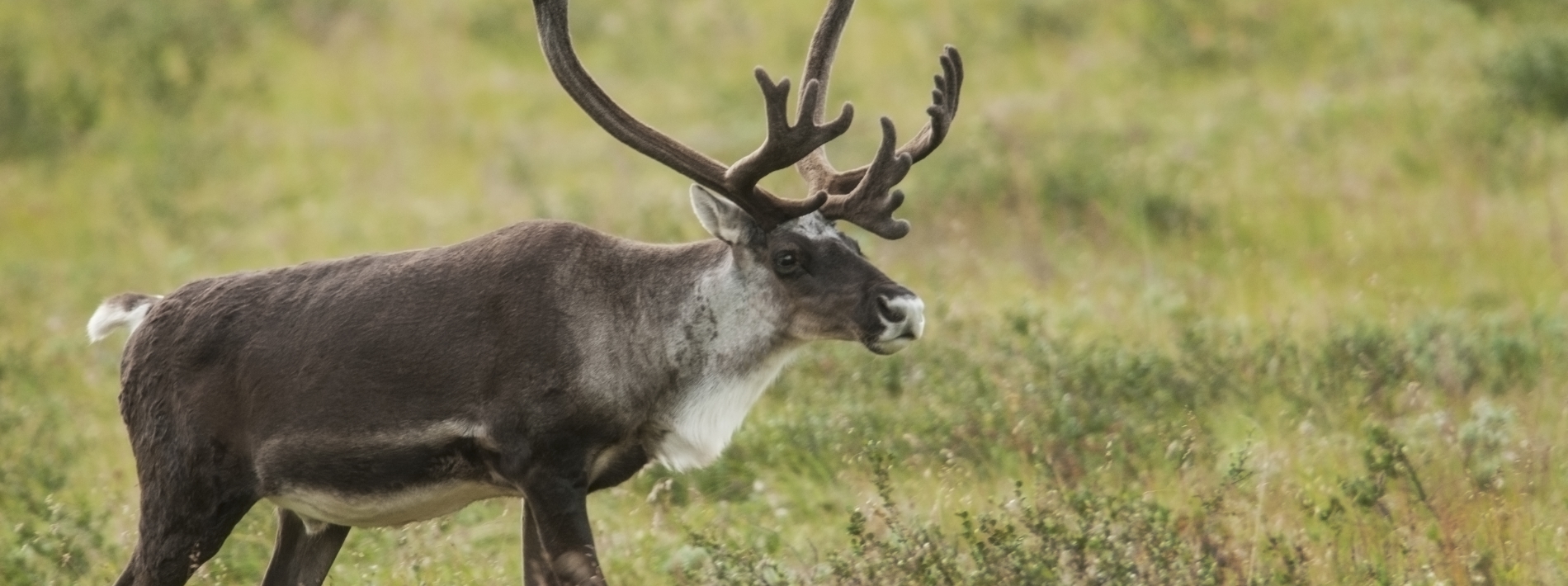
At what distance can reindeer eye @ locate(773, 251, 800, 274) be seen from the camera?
234 inches

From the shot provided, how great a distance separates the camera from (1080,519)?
591 cm

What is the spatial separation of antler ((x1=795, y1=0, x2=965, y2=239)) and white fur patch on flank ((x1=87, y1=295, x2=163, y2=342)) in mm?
2221

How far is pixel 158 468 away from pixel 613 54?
13045 mm

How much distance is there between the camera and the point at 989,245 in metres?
12.0

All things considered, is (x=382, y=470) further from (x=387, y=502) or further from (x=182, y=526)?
(x=182, y=526)

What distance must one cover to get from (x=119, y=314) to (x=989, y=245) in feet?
22.1

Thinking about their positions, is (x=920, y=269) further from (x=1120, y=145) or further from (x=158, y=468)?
(x=158, y=468)

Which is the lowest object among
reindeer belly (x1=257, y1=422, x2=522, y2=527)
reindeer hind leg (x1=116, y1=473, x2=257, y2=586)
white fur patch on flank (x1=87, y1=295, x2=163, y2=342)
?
reindeer hind leg (x1=116, y1=473, x2=257, y2=586)

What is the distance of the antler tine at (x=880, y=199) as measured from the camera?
233 inches

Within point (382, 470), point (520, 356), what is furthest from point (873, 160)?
point (382, 470)

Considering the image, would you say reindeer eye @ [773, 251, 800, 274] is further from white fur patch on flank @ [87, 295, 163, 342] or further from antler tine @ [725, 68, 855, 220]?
white fur patch on flank @ [87, 295, 163, 342]

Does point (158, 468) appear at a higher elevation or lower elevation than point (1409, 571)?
lower

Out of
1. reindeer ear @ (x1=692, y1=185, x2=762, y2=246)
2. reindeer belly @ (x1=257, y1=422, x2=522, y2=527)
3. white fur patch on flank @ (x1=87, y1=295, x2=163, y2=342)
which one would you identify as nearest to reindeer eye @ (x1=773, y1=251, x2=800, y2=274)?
reindeer ear @ (x1=692, y1=185, x2=762, y2=246)

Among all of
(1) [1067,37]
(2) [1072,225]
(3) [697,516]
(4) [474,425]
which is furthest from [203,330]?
(1) [1067,37]
